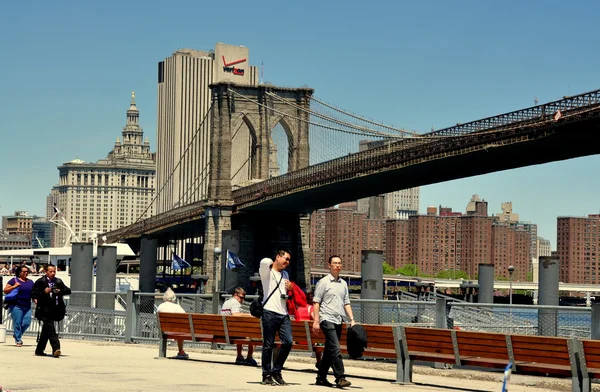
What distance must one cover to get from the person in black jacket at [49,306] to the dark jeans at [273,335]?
15.4ft

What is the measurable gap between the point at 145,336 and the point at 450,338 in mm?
9141

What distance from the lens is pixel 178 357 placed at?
18.1 meters

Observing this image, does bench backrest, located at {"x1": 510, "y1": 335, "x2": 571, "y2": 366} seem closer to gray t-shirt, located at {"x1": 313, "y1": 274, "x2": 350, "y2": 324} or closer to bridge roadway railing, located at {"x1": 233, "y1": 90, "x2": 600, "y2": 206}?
gray t-shirt, located at {"x1": 313, "y1": 274, "x2": 350, "y2": 324}

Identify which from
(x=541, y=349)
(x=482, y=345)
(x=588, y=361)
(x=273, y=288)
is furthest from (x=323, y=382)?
(x=588, y=361)

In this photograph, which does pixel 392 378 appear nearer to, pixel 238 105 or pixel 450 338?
pixel 450 338

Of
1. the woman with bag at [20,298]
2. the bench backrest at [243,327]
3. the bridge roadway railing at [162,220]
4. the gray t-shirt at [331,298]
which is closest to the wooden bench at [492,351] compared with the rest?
the gray t-shirt at [331,298]

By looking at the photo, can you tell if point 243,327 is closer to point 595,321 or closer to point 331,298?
point 331,298

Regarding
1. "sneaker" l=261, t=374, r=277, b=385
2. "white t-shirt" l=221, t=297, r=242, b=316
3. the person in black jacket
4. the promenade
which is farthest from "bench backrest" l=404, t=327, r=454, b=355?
the person in black jacket

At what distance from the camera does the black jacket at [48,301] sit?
58.9 ft

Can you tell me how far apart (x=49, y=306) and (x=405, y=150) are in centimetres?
4292

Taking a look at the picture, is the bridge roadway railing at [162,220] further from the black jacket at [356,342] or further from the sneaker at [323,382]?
the black jacket at [356,342]

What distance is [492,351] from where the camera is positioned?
1423cm

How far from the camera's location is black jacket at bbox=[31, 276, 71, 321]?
707 inches

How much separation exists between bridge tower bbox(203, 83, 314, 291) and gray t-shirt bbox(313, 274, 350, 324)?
67764 millimetres
